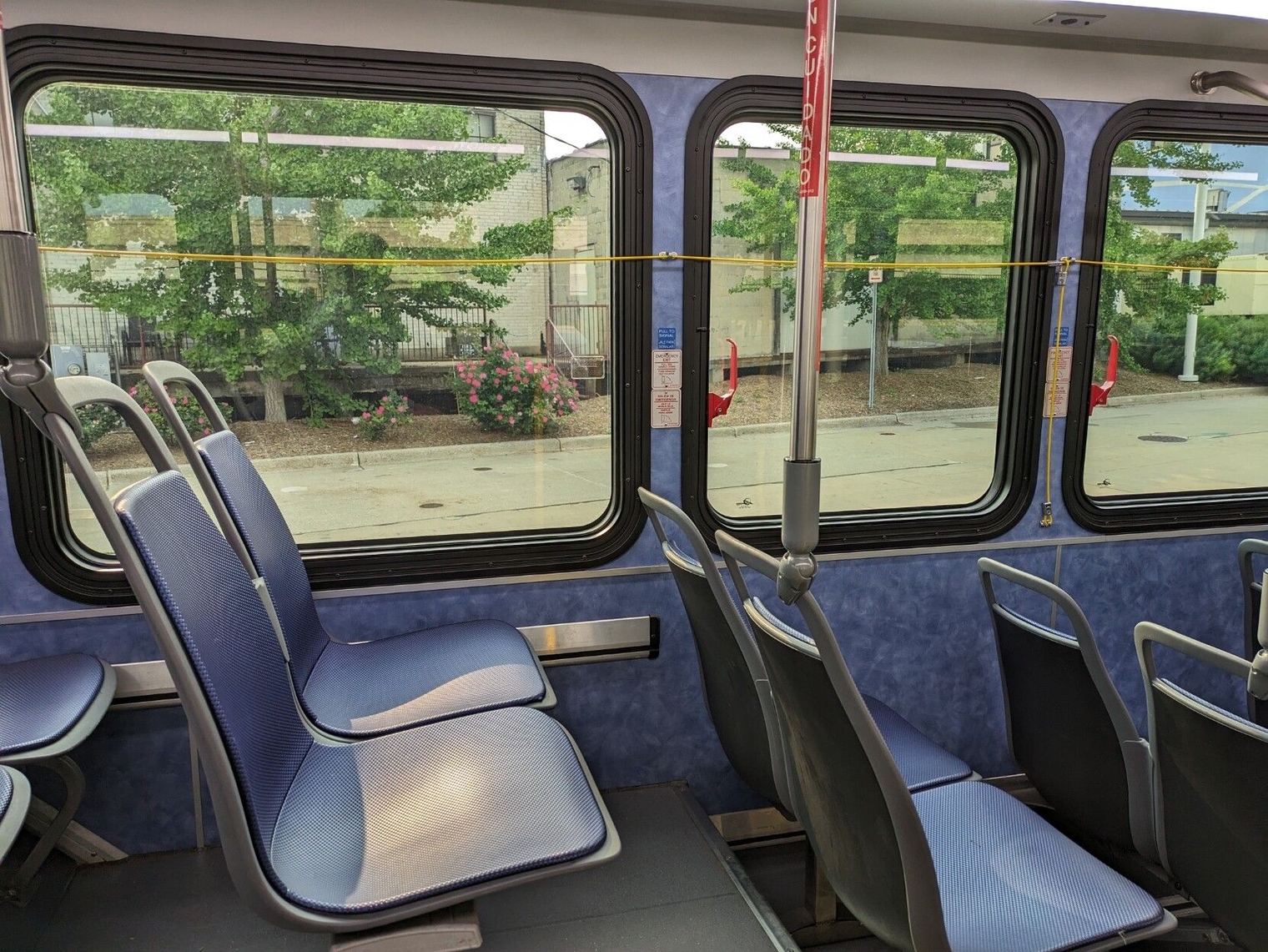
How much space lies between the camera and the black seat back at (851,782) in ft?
4.49

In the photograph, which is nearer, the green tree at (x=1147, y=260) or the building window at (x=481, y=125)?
the building window at (x=481, y=125)

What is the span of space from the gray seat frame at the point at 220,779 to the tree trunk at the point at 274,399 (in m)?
0.95

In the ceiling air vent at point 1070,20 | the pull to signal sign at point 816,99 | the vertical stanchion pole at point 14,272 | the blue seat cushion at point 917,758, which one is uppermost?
the ceiling air vent at point 1070,20

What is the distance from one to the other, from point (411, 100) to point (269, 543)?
117 cm

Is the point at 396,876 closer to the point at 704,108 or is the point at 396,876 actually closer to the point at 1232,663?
the point at 1232,663

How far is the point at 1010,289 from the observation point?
2914 mm

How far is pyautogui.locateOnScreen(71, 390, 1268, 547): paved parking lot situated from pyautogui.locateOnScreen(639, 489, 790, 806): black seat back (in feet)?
1.65

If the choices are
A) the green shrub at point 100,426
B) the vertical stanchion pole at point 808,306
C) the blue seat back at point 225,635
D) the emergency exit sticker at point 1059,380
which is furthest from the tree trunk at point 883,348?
the green shrub at point 100,426

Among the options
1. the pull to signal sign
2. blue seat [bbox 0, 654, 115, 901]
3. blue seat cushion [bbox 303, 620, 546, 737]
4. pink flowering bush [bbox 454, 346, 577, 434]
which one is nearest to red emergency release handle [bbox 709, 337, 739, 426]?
pink flowering bush [bbox 454, 346, 577, 434]

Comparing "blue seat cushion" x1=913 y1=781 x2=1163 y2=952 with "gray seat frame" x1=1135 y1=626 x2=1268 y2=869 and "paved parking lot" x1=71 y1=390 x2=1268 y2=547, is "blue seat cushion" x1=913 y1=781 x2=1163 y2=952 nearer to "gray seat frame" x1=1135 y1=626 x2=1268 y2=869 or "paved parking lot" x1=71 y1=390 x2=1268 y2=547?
"gray seat frame" x1=1135 y1=626 x2=1268 y2=869

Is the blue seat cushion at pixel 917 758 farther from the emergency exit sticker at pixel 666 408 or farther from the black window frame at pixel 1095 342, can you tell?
the black window frame at pixel 1095 342

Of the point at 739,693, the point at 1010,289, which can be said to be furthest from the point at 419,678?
the point at 1010,289

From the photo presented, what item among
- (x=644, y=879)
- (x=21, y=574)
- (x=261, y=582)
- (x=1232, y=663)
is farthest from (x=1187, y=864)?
(x=21, y=574)

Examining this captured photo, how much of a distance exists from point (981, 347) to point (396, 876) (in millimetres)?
2385
